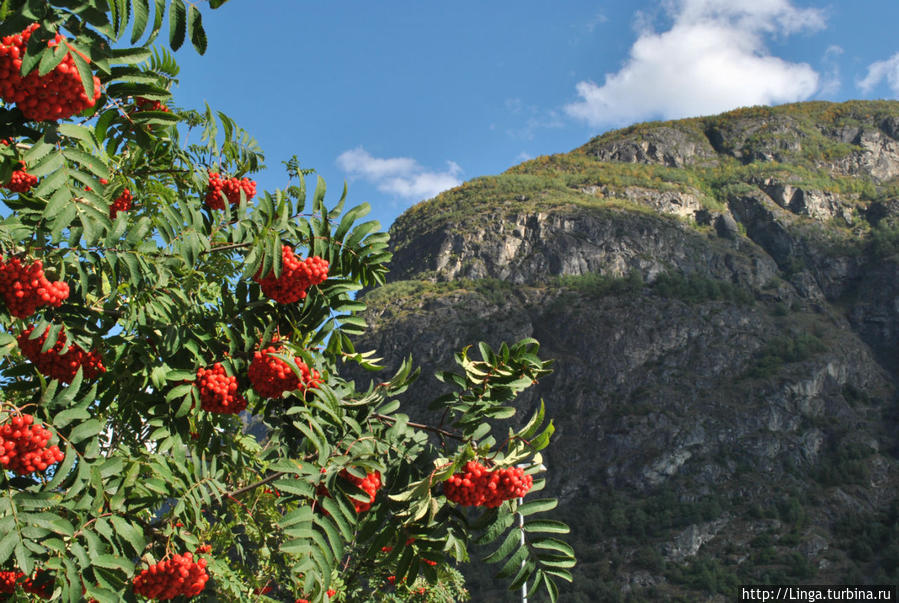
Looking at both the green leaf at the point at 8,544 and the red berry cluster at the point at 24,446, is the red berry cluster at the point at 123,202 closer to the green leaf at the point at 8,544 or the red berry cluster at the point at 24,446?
the red berry cluster at the point at 24,446

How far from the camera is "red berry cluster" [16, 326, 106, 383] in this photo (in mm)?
2738

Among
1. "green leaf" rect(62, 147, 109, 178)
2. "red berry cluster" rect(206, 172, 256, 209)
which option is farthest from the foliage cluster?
"green leaf" rect(62, 147, 109, 178)

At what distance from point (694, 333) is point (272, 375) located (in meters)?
68.1

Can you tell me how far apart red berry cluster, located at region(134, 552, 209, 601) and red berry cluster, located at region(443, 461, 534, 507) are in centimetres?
101

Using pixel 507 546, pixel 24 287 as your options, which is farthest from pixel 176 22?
pixel 507 546

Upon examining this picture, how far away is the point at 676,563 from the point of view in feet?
157

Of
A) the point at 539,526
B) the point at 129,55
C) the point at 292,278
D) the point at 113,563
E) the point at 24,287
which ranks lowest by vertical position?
the point at 113,563

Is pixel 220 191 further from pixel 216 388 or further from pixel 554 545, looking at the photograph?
pixel 554 545

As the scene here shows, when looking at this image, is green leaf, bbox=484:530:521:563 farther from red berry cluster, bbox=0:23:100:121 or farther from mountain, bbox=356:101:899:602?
mountain, bbox=356:101:899:602

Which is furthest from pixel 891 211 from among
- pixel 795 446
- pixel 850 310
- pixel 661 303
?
pixel 795 446

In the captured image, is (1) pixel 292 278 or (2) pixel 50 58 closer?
(2) pixel 50 58

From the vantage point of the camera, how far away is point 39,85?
6.24ft

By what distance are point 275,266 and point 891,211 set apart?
9306 cm

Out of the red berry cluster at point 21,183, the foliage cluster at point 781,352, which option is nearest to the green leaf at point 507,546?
the red berry cluster at point 21,183
